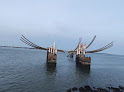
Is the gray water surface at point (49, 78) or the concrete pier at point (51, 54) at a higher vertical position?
the concrete pier at point (51, 54)

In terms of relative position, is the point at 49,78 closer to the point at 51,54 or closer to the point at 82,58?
the point at 51,54

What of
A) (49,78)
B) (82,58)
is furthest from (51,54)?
(49,78)

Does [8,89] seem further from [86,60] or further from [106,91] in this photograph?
[86,60]

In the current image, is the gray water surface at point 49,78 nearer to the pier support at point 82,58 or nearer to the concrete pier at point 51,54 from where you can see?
the concrete pier at point 51,54

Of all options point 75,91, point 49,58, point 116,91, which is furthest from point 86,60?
point 75,91

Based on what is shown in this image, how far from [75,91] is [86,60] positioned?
23.2 metres

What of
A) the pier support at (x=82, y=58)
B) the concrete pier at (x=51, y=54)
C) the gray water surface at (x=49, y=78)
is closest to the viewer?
the gray water surface at (x=49, y=78)

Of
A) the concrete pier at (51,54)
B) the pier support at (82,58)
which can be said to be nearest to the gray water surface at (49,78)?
the concrete pier at (51,54)

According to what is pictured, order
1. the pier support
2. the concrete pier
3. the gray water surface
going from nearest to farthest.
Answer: the gray water surface → the concrete pier → the pier support

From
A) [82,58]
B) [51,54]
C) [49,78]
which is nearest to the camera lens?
[49,78]

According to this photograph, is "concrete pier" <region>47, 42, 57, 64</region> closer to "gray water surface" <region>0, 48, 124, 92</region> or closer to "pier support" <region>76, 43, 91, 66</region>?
"gray water surface" <region>0, 48, 124, 92</region>

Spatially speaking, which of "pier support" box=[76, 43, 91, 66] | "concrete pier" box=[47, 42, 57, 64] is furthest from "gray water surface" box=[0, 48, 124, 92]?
"pier support" box=[76, 43, 91, 66]

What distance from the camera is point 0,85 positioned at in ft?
55.3

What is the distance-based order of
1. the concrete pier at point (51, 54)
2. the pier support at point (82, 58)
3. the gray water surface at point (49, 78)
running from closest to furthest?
the gray water surface at point (49, 78)
the concrete pier at point (51, 54)
the pier support at point (82, 58)
